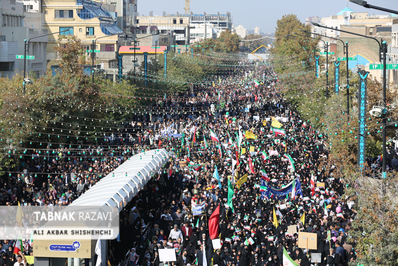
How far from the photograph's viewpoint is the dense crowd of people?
59.0ft

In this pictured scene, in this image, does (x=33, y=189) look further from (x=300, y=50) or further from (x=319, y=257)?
(x=300, y=50)

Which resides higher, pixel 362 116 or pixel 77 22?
pixel 77 22

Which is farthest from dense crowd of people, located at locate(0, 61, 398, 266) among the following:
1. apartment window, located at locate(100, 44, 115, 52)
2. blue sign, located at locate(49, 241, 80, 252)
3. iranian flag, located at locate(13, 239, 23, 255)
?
apartment window, located at locate(100, 44, 115, 52)

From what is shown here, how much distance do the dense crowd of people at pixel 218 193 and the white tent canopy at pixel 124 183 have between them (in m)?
0.89

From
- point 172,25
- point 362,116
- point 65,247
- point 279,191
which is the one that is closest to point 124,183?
point 279,191

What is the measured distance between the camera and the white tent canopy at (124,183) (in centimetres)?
1767

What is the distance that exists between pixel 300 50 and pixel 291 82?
11.3 metres

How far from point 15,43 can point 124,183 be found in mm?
31227

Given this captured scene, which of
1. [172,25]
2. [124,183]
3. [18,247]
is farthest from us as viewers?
[172,25]

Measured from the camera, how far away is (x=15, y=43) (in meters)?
48.5

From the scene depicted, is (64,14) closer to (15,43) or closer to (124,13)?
(15,43)

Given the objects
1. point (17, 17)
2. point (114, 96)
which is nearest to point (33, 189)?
point (114, 96)

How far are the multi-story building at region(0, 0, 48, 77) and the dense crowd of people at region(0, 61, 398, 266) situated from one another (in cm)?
1067

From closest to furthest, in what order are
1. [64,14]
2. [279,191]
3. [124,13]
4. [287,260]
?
[287,260] → [279,191] → [64,14] → [124,13]
